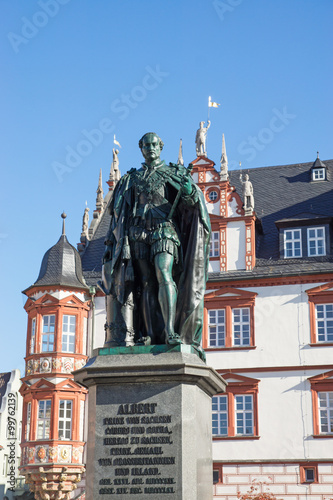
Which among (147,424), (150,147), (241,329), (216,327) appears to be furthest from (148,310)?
(216,327)

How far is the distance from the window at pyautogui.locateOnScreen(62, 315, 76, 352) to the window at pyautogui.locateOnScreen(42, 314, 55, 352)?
42 cm

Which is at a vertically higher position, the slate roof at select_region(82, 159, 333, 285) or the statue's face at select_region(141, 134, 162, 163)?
the slate roof at select_region(82, 159, 333, 285)

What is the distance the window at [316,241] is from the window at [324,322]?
2.08 metres

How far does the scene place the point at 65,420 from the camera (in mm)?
30578

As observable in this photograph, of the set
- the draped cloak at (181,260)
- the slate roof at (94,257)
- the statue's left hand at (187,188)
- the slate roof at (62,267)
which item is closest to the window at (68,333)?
the slate roof at (62,267)

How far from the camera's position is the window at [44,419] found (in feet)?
98.9

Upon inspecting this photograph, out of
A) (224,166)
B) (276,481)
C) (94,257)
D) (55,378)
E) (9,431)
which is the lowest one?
(276,481)

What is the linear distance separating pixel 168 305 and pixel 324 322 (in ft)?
70.4

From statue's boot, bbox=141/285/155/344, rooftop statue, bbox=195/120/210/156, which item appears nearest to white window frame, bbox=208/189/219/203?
rooftop statue, bbox=195/120/210/156

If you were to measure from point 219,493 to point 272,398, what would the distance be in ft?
12.1

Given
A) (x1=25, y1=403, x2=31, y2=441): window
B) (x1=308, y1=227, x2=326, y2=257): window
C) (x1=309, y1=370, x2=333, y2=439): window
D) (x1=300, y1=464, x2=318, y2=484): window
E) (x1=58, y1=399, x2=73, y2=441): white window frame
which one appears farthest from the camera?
(x1=25, y1=403, x2=31, y2=441): window

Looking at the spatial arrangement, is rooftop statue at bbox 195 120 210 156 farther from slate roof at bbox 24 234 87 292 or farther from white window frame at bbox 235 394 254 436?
white window frame at bbox 235 394 254 436

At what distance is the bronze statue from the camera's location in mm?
8977

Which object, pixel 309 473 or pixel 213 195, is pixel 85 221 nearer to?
pixel 213 195
